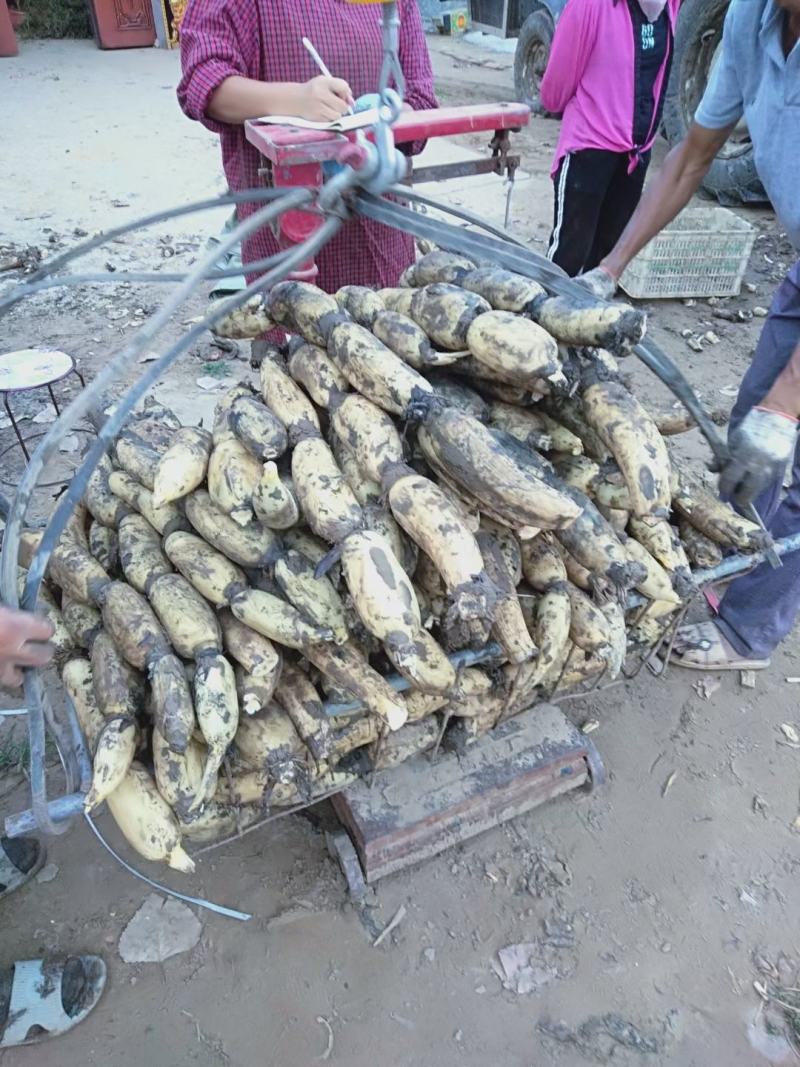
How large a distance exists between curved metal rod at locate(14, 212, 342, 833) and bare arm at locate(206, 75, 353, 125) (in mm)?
1157

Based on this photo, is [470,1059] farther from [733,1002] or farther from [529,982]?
[733,1002]

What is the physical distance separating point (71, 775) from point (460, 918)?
1.34 m

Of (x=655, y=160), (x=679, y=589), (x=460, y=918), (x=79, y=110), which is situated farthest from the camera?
(x=79, y=110)

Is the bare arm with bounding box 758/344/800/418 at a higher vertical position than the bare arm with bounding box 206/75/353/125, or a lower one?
lower

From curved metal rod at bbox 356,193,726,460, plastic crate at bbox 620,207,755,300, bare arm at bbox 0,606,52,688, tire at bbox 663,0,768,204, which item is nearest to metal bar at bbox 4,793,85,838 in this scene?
bare arm at bbox 0,606,52,688

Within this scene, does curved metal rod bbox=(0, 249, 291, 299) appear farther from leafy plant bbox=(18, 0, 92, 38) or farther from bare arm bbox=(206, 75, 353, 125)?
leafy plant bbox=(18, 0, 92, 38)

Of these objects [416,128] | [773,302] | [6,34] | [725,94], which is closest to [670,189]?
[725,94]

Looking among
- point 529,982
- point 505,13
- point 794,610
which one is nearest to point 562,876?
point 529,982

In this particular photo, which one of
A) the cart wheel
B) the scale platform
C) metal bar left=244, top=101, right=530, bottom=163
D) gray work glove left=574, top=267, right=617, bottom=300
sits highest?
metal bar left=244, top=101, right=530, bottom=163

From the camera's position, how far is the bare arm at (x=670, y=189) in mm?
2676

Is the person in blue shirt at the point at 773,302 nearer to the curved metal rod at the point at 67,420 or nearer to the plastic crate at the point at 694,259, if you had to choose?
the curved metal rod at the point at 67,420

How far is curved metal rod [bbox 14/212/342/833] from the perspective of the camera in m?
1.32

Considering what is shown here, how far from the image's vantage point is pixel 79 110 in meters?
10.6

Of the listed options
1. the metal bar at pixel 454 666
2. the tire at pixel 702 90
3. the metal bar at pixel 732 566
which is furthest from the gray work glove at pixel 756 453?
the tire at pixel 702 90
